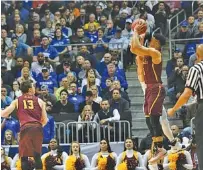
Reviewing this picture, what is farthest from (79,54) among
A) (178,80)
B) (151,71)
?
(151,71)

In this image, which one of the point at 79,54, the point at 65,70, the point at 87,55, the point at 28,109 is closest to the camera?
the point at 28,109

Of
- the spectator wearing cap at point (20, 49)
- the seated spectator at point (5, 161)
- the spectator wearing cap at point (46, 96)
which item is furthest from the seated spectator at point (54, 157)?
the spectator wearing cap at point (20, 49)

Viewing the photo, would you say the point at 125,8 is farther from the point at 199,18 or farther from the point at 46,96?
the point at 46,96

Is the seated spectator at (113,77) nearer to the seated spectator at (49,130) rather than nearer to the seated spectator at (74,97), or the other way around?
the seated spectator at (74,97)

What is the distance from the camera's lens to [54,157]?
20.7m

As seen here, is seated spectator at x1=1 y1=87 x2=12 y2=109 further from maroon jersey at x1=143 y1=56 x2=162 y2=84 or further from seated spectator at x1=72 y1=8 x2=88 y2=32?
maroon jersey at x1=143 y1=56 x2=162 y2=84

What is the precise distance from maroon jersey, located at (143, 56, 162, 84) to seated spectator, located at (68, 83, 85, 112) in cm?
672

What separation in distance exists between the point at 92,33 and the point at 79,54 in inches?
52.2

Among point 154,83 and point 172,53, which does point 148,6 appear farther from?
point 154,83

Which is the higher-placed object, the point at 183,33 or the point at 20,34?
the point at 20,34

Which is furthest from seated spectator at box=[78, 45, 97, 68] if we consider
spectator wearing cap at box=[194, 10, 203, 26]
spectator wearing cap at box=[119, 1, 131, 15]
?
spectator wearing cap at box=[194, 10, 203, 26]

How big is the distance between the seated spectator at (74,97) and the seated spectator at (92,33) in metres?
3.01

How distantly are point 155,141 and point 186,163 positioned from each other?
146 inches

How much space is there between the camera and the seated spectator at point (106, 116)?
2189 centimetres
